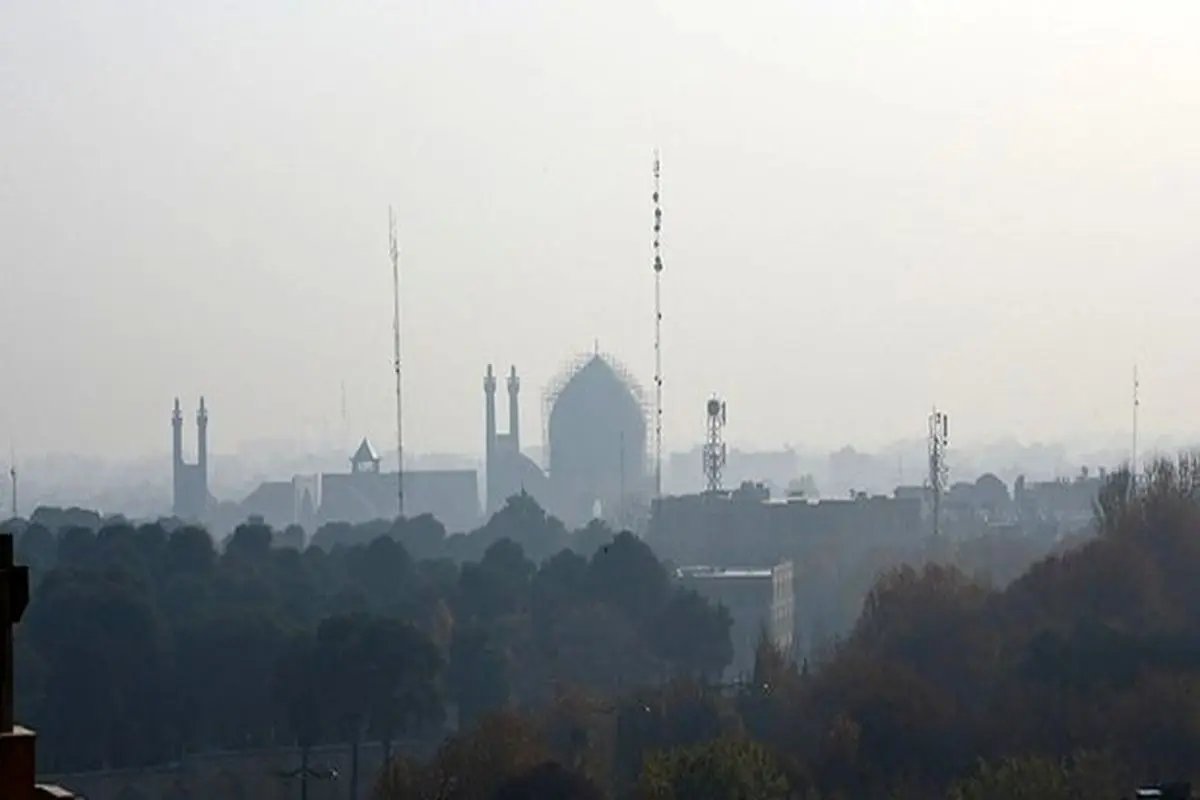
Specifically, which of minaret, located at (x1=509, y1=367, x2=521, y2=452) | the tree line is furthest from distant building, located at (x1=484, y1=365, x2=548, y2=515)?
the tree line

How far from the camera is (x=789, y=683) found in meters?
30.4

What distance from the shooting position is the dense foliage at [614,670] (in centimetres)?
2453

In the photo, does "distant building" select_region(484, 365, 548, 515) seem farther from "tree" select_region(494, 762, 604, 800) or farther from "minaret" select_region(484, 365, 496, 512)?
"tree" select_region(494, 762, 604, 800)

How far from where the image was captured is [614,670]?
37062 mm

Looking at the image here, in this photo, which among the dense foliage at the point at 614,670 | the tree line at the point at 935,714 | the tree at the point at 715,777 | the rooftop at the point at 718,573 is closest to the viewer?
the tree at the point at 715,777

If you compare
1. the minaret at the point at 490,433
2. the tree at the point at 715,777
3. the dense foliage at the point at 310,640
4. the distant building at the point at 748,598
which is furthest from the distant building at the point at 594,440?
the tree at the point at 715,777

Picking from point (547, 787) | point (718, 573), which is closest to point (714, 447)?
point (718, 573)

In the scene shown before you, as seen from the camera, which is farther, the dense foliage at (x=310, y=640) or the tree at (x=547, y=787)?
the dense foliage at (x=310, y=640)

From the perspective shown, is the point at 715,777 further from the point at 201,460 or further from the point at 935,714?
the point at 201,460

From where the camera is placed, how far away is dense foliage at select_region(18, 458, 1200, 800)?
24.5 metres

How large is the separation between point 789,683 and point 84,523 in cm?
3564

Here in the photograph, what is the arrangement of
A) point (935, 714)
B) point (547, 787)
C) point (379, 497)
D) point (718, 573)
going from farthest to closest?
point (379, 497)
point (718, 573)
point (935, 714)
point (547, 787)

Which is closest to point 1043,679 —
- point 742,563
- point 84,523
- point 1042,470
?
point 742,563

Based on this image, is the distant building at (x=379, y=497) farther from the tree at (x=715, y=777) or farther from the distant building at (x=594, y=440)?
the tree at (x=715, y=777)
